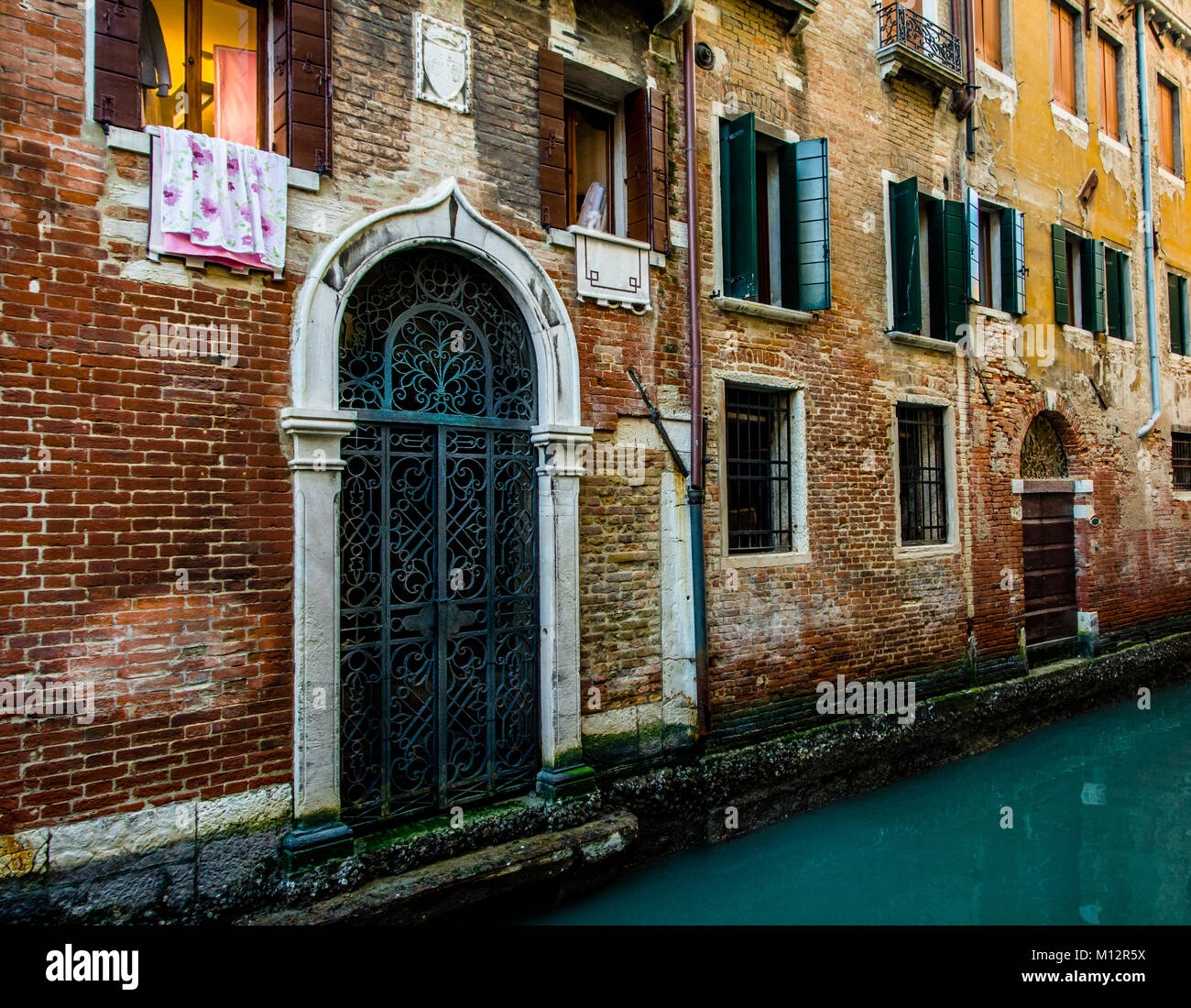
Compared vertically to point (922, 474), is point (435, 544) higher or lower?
lower

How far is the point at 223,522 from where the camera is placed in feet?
14.4

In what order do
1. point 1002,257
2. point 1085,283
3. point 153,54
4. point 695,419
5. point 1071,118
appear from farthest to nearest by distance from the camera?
point 1085,283
point 1071,118
point 1002,257
point 695,419
point 153,54

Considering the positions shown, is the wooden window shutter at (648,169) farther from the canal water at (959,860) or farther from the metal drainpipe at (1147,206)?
the metal drainpipe at (1147,206)

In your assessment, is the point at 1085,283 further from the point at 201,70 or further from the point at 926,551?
the point at 201,70

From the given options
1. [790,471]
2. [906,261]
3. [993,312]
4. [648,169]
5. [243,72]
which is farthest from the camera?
[993,312]

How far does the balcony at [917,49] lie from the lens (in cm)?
829

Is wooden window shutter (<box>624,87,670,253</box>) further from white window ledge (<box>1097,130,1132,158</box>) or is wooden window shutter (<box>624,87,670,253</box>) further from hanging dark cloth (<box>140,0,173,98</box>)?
white window ledge (<box>1097,130,1132,158</box>)

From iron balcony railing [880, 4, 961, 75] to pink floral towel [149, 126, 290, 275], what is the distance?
263 inches

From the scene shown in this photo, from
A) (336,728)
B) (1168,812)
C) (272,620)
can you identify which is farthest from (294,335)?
(1168,812)

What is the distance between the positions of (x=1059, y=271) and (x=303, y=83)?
9.59 metres

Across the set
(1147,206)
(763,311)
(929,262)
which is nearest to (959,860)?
(763,311)

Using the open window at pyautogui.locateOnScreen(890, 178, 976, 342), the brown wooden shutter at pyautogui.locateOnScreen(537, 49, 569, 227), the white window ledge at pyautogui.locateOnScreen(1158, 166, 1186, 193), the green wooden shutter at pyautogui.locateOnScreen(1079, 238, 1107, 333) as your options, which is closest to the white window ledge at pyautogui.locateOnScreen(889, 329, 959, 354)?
the open window at pyautogui.locateOnScreen(890, 178, 976, 342)

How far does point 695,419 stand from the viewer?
652 centimetres

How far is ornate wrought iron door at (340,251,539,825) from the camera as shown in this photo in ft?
16.3
